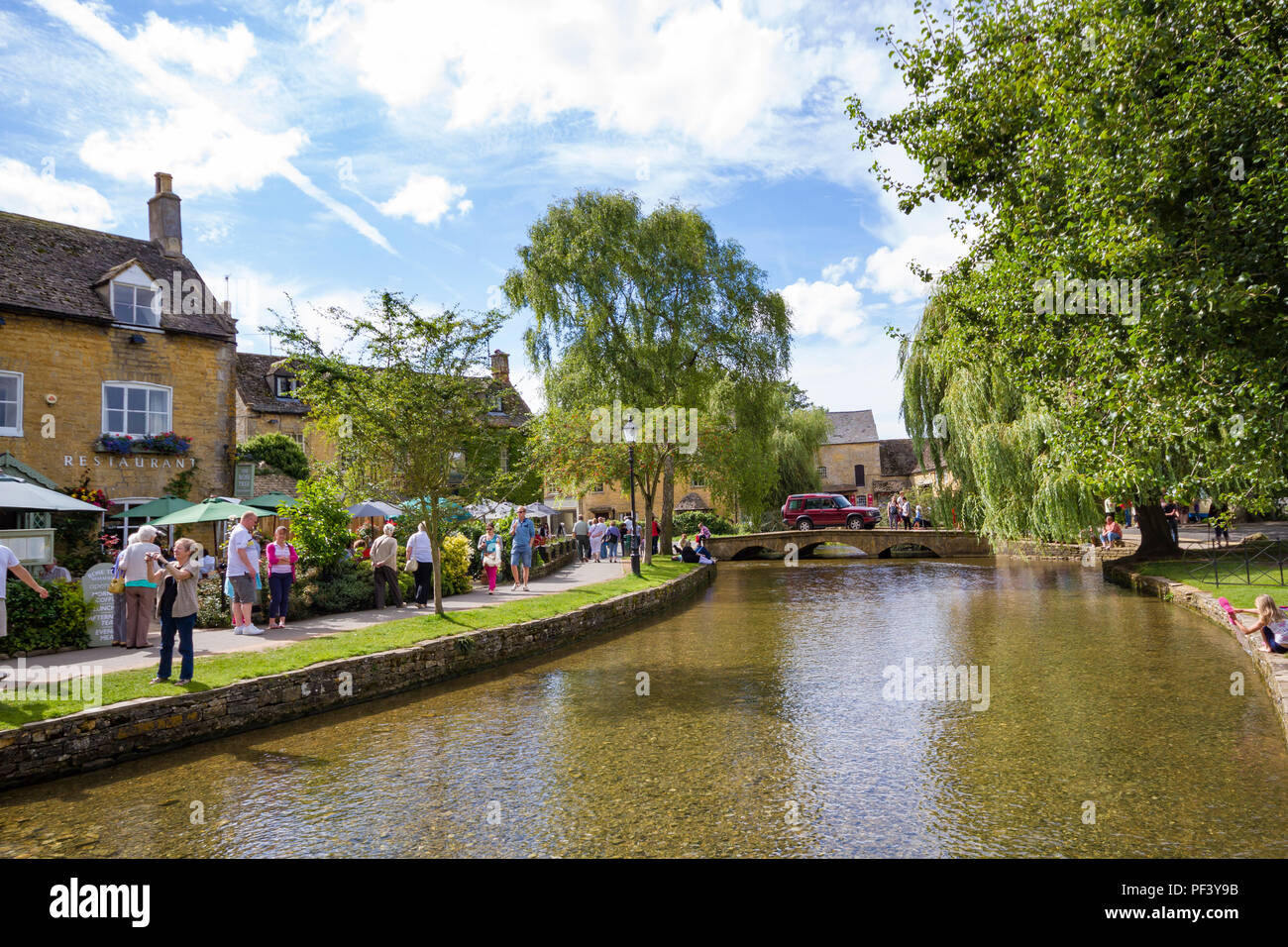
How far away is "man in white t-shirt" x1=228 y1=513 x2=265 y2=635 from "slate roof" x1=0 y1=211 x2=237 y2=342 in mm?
10819

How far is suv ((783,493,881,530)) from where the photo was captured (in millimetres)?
37594

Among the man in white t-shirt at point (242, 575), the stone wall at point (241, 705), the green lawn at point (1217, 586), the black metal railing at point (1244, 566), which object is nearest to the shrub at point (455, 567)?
the stone wall at point (241, 705)

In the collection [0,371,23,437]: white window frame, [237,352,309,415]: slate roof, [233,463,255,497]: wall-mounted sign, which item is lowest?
[233,463,255,497]: wall-mounted sign

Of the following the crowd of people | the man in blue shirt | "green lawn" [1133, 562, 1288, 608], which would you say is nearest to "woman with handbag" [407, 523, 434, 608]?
the man in blue shirt

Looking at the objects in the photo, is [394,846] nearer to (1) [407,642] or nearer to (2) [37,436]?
(1) [407,642]

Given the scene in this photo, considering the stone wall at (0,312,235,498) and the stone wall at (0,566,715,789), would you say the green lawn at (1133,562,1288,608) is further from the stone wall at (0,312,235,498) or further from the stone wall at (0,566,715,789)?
the stone wall at (0,312,235,498)

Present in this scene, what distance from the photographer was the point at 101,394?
736 inches

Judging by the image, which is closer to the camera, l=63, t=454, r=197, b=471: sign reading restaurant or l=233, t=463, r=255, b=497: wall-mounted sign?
l=63, t=454, r=197, b=471: sign reading restaurant

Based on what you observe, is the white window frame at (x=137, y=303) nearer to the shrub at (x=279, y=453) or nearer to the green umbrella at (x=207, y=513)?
the green umbrella at (x=207, y=513)

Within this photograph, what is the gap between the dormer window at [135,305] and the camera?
762 inches

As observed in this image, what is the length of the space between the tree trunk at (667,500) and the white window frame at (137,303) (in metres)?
15.3

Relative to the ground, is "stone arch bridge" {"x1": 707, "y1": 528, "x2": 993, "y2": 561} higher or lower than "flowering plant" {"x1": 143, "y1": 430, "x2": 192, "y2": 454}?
lower

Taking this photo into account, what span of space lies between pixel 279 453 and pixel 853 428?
49851 mm
